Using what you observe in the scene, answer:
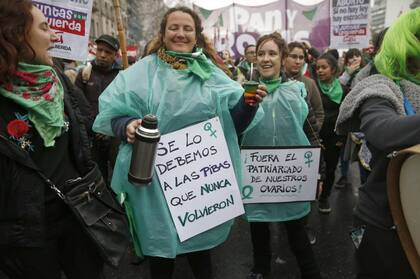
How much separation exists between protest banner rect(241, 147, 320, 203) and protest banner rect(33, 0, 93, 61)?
1.79 meters

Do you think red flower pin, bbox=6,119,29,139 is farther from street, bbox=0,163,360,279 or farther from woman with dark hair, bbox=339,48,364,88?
woman with dark hair, bbox=339,48,364,88

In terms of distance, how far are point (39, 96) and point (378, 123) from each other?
1340 mm

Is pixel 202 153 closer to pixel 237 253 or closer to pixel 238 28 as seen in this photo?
pixel 237 253

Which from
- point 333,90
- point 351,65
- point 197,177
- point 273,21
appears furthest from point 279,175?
point 273,21

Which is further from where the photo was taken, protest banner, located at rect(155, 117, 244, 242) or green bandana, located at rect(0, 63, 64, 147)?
protest banner, located at rect(155, 117, 244, 242)

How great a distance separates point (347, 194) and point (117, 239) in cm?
373

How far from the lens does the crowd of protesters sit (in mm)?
1443

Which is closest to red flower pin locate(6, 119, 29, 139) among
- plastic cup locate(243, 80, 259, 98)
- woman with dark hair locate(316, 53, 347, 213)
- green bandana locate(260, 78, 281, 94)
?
plastic cup locate(243, 80, 259, 98)

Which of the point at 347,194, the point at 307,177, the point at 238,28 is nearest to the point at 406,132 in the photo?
the point at 307,177

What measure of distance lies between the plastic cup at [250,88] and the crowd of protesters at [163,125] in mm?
62

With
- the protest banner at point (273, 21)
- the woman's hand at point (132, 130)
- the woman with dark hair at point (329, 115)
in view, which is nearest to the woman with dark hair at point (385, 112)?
the woman's hand at point (132, 130)

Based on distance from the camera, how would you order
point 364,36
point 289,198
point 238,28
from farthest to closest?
1. point 238,28
2. point 364,36
3. point 289,198

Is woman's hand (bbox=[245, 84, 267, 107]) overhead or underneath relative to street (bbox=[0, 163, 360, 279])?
overhead

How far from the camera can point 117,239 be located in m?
1.87
